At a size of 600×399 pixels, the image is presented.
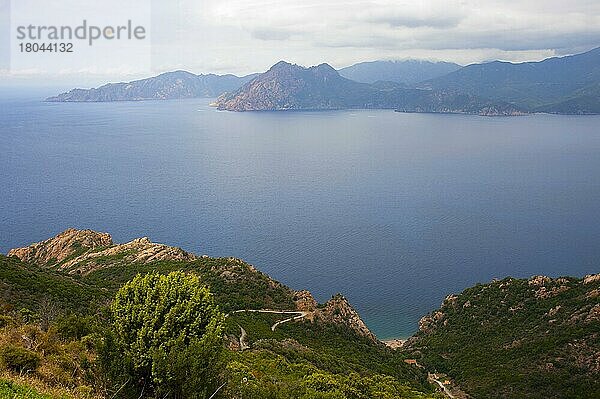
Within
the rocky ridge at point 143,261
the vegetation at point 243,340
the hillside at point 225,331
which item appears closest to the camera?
the vegetation at point 243,340

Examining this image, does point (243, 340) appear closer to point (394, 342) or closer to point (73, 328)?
point (73, 328)

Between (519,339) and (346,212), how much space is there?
218 feet

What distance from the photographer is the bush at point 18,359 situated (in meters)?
13.8

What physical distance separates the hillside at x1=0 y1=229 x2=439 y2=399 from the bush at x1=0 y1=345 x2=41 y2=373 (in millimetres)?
260

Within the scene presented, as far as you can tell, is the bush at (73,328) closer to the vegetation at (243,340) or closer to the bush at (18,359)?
the vegetation at (243,340)

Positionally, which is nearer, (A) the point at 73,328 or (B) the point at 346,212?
(A) the point at 73,328

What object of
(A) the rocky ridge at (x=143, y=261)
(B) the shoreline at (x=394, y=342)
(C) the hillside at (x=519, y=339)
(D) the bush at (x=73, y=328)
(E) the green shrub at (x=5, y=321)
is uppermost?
(E) the green shrub at (x=5, y=321)

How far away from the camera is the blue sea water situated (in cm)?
8150

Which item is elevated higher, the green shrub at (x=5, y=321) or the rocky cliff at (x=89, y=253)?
the green shrub at (x=5, y=321)

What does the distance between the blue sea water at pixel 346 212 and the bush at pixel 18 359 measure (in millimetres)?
54771

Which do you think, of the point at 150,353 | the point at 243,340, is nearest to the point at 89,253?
the point at 243,340

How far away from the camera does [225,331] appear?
1873 cm

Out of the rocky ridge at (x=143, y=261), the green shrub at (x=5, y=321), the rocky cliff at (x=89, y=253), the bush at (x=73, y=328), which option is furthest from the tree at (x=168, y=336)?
the rocky cliff at (x=89, y=253)

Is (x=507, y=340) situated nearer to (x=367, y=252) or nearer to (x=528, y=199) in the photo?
(x=367, y=252)
